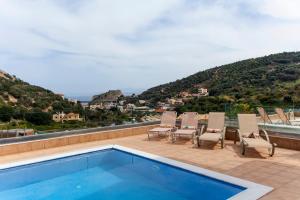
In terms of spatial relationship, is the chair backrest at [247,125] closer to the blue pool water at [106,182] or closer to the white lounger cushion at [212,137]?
the white lounger cushion at [212,137]

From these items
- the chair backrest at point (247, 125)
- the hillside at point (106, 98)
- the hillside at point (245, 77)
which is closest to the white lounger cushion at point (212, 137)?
the chair backrest at point (247, 125)

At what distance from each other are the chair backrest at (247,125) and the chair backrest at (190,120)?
53.5 inches

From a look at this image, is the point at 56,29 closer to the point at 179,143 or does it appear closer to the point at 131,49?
the point at 131,49

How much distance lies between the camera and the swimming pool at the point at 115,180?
4.57 meters

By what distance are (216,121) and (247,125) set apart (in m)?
0.89

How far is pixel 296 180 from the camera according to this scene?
455cm

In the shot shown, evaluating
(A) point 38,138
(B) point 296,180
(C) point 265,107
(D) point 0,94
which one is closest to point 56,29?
(A) point 38,138

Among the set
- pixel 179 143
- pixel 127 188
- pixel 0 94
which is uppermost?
pixel 0 94

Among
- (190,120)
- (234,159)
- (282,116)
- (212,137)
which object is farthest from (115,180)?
(282,116)

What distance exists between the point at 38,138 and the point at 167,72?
1514 cm

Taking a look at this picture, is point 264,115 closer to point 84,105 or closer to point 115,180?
point 115,180

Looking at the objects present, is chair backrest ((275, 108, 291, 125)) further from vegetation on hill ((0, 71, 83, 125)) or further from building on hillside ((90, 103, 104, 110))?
vegetation on hill ((0, 71, 83, 125))

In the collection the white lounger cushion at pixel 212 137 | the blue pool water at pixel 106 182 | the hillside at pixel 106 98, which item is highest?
the hillside at pixel 106 98

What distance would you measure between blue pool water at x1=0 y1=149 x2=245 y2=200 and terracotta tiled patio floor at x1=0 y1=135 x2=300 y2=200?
0.54 m
